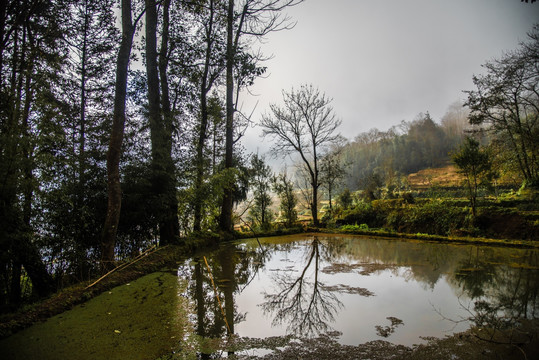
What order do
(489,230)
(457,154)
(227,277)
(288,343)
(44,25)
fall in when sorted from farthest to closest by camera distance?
(457,154) → (489,230) → (44,25) → (227,277) → (288,343)

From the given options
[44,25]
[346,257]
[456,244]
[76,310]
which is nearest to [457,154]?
[456,244]

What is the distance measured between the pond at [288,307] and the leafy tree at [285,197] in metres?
9.28

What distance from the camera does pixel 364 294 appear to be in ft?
13.2

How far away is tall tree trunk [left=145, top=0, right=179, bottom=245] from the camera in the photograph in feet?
22.2

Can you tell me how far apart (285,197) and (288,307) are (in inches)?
499

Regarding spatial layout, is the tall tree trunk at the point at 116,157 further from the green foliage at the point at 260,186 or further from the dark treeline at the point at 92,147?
the green foliage at the point at 260,186

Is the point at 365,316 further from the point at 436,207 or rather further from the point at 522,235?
the point at 436,207

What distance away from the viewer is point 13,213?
11.2 feet

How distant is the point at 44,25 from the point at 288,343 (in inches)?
327

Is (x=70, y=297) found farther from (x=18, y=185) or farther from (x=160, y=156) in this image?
(x=160, y=156)

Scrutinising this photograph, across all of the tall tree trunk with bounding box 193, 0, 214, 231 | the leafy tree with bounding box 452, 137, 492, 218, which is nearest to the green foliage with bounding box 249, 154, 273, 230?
the tall tree trunk with bounding box 193, 0, 214, 231

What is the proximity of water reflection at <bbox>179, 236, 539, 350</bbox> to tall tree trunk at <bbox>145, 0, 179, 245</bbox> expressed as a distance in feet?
4.98

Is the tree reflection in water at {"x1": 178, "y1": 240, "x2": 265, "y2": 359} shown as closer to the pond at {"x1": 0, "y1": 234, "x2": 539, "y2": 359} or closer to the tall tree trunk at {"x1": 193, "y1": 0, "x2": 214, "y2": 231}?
the pond at {"x1": 0, "y1": 234, "x2": 539, "y2": 359}

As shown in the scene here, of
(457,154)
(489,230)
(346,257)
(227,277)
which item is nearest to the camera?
(227,277)
